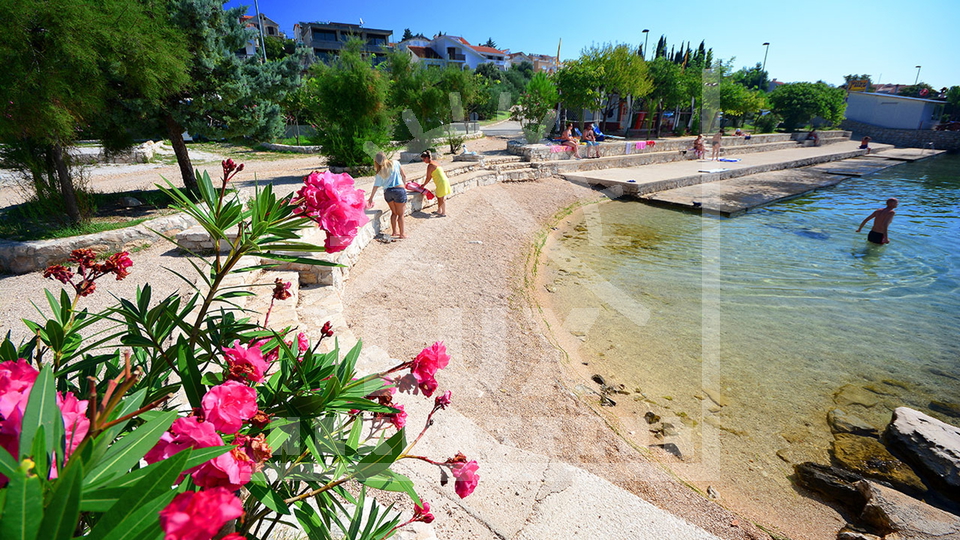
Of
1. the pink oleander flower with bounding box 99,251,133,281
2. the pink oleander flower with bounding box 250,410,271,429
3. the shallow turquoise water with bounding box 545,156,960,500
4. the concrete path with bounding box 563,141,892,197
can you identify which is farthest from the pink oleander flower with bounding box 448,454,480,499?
the concrete path with bounding box 563,141,892,197

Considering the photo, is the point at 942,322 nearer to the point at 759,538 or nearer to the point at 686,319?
the point at 686,319

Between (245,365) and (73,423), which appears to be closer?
(73,423)

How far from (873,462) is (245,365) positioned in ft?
16.9

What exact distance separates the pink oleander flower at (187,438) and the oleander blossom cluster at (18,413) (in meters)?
0.14

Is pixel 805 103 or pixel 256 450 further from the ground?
pixel 805 103

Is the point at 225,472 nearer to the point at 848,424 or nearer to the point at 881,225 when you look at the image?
the point at 848,424

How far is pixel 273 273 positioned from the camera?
525 cm

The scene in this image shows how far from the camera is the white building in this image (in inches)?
1454

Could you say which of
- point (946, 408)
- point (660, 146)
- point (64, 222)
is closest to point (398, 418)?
point (946, 408)

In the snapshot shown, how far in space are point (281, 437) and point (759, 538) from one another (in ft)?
10.4

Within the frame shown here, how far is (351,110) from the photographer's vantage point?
1177 cm

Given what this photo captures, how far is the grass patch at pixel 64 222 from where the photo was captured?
5.77 m

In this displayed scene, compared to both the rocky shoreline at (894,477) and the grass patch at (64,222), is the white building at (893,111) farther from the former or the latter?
the grass patch at (64,222)

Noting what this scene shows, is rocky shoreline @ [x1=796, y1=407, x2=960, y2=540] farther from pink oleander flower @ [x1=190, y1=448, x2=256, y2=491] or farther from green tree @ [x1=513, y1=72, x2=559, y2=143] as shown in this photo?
green tree @ [x1=513, y1=72, x2=559, y2=143]
